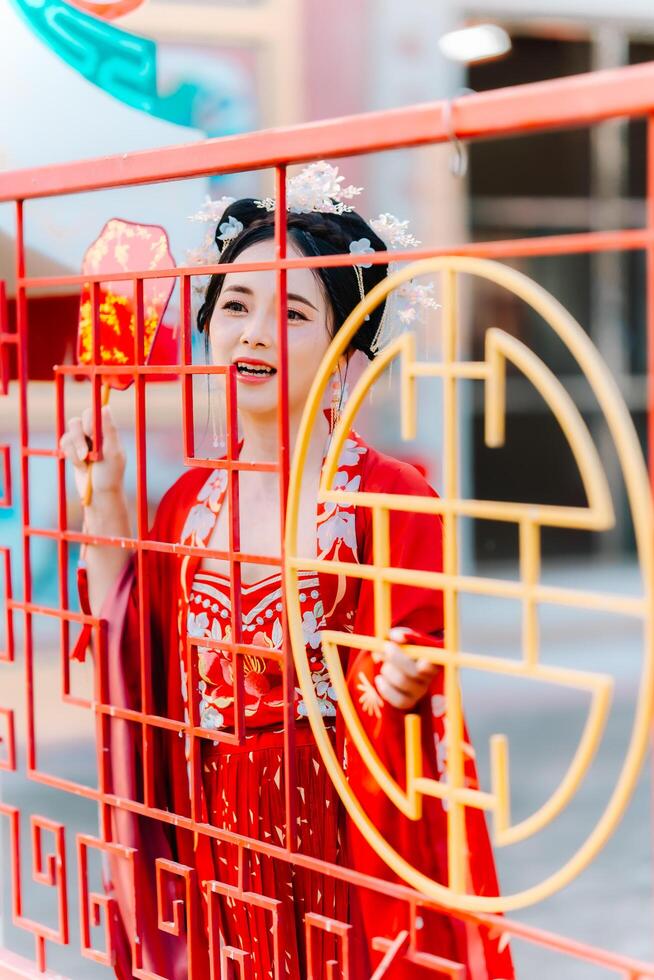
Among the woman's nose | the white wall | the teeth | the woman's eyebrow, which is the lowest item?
the teeth

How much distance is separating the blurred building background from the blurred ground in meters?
0.01

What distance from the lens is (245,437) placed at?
173cm

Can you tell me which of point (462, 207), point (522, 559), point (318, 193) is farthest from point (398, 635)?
point (462, 207)

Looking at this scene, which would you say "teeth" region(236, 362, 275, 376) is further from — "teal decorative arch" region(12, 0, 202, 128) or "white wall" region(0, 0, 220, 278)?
"teal decorative arch" region(12, 0, 202, 128)

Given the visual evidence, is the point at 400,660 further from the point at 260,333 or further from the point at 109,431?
the point at 109,431

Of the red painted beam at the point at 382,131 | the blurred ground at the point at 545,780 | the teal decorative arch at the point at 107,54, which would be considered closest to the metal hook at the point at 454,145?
the red painted beam at the point at 382,131

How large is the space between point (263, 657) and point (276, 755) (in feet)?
0.86

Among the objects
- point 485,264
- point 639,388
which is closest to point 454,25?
point 639,388

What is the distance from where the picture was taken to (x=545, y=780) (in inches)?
177

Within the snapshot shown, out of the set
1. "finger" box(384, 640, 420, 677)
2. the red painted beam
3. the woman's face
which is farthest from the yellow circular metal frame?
the woman's face

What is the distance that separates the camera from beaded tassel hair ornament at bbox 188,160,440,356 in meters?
1.63

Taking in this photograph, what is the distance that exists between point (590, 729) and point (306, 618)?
21.7 inches

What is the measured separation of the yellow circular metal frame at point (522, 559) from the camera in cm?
110

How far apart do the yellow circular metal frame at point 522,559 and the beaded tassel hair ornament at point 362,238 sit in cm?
31
